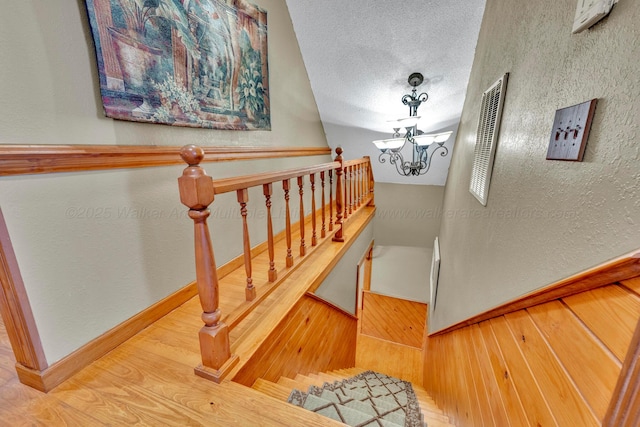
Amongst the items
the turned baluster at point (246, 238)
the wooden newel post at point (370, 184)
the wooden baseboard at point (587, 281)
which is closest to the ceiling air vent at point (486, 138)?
the wooden baseboard at point (587, 281)

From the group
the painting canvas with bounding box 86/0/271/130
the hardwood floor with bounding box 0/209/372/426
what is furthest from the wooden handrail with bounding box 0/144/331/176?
the hardwood floor with bounding box 0/209/372/426

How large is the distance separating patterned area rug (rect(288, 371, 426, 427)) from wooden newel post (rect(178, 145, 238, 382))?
0.44 metres

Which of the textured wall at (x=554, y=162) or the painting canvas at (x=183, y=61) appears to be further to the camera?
the painting canvas at (x=183, y=61)

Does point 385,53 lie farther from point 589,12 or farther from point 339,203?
point 589,12

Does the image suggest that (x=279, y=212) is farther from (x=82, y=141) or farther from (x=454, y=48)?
(x=454, y=48)

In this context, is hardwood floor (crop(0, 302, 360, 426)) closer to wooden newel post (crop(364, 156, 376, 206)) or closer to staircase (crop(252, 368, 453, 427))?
staircase (crop(252, 368, 453, 427))

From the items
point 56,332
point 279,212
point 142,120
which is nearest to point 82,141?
point 142,120

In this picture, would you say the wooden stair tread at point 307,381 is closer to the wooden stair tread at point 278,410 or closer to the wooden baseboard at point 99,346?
the wooden stair tread at point 278,410

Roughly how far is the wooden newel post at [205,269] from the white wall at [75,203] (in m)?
0.59

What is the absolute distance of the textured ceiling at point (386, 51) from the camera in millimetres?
2260

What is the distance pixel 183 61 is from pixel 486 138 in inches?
73.8

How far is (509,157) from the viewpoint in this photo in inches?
47.9

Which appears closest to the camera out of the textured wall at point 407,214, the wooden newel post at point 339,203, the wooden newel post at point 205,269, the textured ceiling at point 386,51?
the wooden newel post at point 205,269

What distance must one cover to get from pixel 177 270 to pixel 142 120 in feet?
2.96
